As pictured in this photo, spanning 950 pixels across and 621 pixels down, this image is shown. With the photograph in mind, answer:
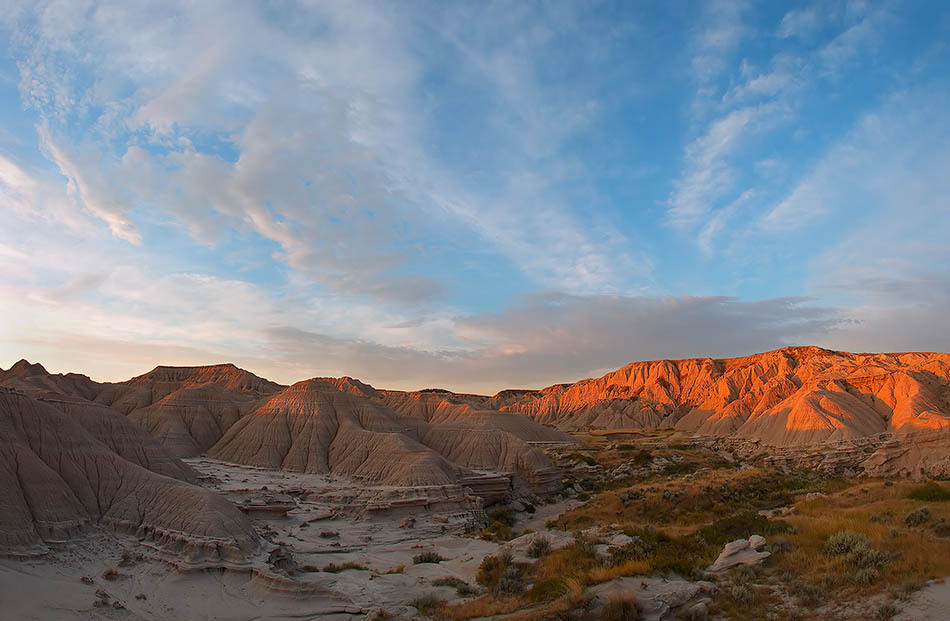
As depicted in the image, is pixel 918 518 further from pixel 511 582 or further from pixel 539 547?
pixel 511 582

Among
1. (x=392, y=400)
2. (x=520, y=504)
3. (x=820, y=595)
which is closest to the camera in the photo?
(x=820, y=595)

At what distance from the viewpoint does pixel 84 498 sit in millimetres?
19578

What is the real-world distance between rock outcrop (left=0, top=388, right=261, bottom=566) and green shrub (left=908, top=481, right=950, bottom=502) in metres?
25.3

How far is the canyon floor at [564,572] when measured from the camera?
11.5m

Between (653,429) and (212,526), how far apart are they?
354ft

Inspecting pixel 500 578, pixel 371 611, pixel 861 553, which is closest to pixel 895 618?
pixel 861 553

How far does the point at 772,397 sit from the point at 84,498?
94.6 metres

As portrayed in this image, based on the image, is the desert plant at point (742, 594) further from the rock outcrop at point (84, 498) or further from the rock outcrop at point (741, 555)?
the rock outcrop at point (84, 498)

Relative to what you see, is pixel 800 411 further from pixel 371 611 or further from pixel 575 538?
pixel 371 611

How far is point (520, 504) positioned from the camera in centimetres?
4162

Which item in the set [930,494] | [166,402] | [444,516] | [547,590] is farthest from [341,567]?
[166,402]

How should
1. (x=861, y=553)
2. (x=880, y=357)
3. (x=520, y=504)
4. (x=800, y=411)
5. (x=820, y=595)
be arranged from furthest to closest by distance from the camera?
(x=880, y=357) → (x=800, y=411) → (x=520, y=504) → (x=861, y=553) → (x=820, y=595)

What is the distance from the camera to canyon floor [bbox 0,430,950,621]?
37.6 feet

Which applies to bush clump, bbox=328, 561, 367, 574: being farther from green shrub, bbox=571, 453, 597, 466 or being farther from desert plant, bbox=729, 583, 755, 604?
green shrub, bbox=571, 453, 597, 466
